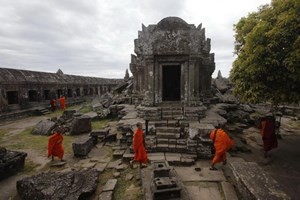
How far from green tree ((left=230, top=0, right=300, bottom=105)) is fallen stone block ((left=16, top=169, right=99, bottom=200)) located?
18.1ft

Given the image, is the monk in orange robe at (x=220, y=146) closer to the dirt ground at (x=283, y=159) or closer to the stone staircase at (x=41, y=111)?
the dirt ground at (x=283, y=159)

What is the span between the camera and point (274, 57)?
5770mm

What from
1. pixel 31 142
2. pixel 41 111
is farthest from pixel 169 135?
pixel 41 111

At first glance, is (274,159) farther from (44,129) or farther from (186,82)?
(44,129)

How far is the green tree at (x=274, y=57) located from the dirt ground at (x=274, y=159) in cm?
219

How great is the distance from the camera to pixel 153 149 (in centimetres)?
727

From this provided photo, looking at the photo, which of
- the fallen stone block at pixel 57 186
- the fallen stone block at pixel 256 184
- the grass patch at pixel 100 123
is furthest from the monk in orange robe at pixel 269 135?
the grass patch at pixel 100 123

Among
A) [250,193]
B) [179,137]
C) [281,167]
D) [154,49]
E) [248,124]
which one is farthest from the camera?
[248,124]

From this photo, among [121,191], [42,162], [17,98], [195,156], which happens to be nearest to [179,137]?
[195,156]

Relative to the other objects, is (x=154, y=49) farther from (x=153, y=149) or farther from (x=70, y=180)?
(x=70, y=180)

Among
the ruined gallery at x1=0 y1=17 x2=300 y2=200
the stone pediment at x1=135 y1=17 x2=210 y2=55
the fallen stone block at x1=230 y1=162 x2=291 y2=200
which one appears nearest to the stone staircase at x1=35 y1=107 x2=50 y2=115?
the ruined gallery at x1=0 y1=17 x2=300 y2=200

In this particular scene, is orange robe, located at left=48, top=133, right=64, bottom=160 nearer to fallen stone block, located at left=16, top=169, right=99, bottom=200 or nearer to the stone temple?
fallen stone block, located at left=16, top=169, right=99, bottom=200

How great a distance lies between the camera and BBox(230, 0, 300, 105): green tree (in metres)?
5.49

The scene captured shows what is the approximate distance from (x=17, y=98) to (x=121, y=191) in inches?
573
